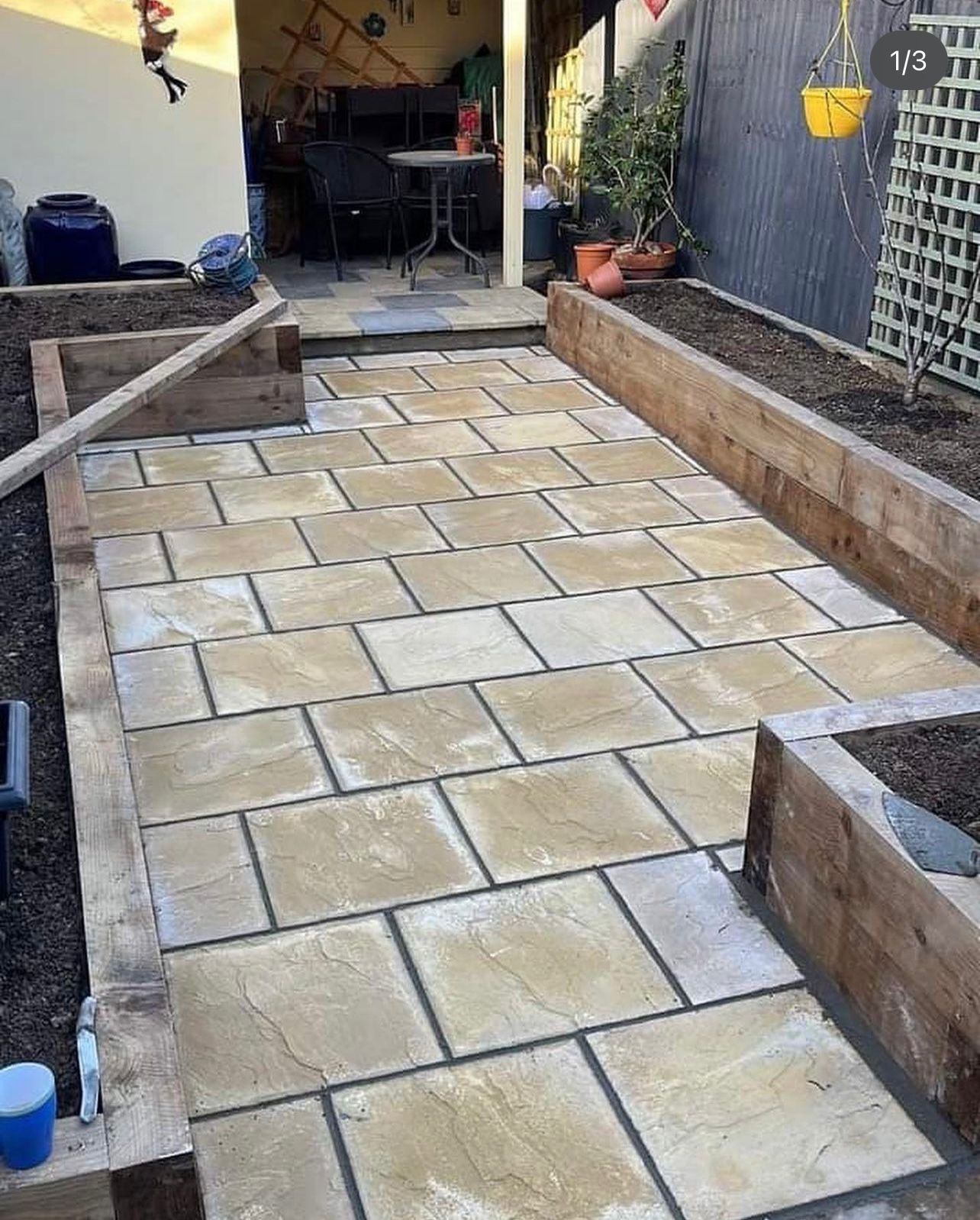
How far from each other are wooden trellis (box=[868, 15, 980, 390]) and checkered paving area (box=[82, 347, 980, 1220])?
1060 mm

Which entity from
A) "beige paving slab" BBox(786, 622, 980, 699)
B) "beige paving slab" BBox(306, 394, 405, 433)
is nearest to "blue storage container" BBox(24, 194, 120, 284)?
"beige paving slab" BBox(306, 394, 405, 433)

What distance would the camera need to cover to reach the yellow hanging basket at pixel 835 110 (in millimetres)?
4621

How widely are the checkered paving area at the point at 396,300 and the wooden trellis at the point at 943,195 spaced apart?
7.18ft

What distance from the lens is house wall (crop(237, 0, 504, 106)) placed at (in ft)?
29.0

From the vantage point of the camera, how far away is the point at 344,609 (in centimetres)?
376

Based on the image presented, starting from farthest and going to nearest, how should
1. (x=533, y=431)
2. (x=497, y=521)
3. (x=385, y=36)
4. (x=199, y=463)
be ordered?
1. (x=385, y=36)
2. (x=533, y=431)
3. (x=199, y=463)
4. (x=497, y=521)

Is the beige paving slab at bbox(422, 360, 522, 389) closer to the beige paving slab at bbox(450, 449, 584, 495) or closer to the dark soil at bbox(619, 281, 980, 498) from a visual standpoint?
the dark soil at bbox(619, 281, 980, 498)

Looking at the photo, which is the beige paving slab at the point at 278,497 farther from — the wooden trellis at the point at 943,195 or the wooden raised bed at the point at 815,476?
the wooden trellis at the point at 943,195

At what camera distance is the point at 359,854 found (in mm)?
2641

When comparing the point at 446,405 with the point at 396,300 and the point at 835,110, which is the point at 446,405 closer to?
the point at 396,300

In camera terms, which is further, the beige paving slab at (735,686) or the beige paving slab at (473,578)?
the beige paving slab at (473,578)

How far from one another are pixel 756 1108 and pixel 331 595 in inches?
86.3

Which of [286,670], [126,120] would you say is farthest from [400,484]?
[126,120]

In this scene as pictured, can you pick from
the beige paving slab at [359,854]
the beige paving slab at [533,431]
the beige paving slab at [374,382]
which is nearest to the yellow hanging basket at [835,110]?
the beige paving slab at [533,431]
